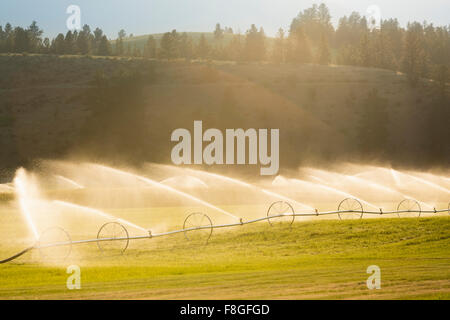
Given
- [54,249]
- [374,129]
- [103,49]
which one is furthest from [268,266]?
[103,49]

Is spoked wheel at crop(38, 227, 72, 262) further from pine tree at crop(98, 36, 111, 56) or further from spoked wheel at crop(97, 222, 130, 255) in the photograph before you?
pine tree at crop(98, 36, 111, 56)

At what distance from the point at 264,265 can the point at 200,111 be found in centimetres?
9897

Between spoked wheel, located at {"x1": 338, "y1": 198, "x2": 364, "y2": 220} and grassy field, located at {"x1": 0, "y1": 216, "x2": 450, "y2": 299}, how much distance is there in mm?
5379

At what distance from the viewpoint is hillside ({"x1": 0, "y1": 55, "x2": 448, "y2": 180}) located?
4171 inches

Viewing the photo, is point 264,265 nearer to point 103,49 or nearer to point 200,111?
point 200,111

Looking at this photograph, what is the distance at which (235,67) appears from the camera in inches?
6467

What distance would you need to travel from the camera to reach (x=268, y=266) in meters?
20.6

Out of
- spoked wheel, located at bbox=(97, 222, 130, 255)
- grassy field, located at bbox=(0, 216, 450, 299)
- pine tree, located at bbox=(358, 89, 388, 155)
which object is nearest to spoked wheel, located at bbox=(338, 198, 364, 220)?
grassy field, located at bbox=(0, 216, 450, 299)

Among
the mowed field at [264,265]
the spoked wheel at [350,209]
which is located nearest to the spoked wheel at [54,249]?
the mowed field at [264,265]

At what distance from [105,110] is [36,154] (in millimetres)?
17988

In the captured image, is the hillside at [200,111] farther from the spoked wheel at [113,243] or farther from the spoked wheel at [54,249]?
the spoked wheel at [54,249]

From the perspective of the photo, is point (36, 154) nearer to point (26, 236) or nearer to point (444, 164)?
point (444, 164)

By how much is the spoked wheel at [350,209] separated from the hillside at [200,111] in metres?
54.9
